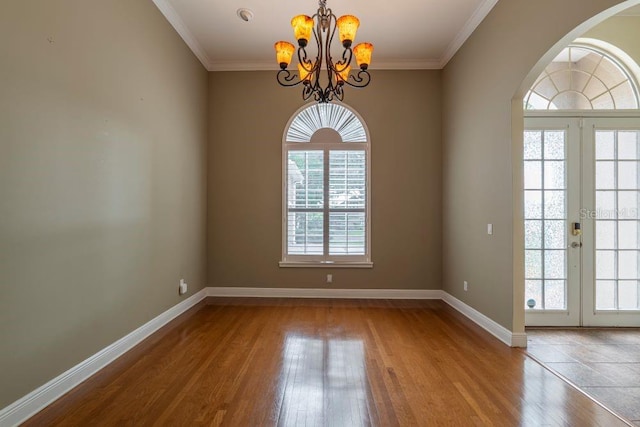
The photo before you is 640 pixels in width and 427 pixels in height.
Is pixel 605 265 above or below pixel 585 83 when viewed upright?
below

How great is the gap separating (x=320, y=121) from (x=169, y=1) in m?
2.36

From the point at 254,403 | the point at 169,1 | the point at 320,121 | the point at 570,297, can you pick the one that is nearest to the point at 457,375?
the point at 254,403

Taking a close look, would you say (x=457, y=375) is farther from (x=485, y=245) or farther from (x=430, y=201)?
(x=430, y=201)

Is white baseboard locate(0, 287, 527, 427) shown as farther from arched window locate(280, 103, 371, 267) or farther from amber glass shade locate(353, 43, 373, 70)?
amber glass shade locate(353, 43, 373, 70)

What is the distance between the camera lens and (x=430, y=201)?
486 centimetres

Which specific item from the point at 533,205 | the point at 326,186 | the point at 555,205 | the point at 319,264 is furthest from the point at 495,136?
the point at 319,264

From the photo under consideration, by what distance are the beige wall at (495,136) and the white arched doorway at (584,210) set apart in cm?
43

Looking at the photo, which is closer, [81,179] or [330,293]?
[81,179]

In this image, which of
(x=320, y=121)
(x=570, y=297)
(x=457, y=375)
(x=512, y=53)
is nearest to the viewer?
(x=457, y=375)

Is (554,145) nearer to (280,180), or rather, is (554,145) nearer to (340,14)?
(340,14)

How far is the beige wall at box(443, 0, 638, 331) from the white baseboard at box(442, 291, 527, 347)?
0.07 metres

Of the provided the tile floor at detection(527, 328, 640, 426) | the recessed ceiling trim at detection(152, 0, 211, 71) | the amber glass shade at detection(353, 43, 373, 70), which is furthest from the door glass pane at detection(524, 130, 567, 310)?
the recessed ceiling trim at detection(152, 0, 211, 71)

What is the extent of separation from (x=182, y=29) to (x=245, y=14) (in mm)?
873

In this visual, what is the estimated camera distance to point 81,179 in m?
2.36
